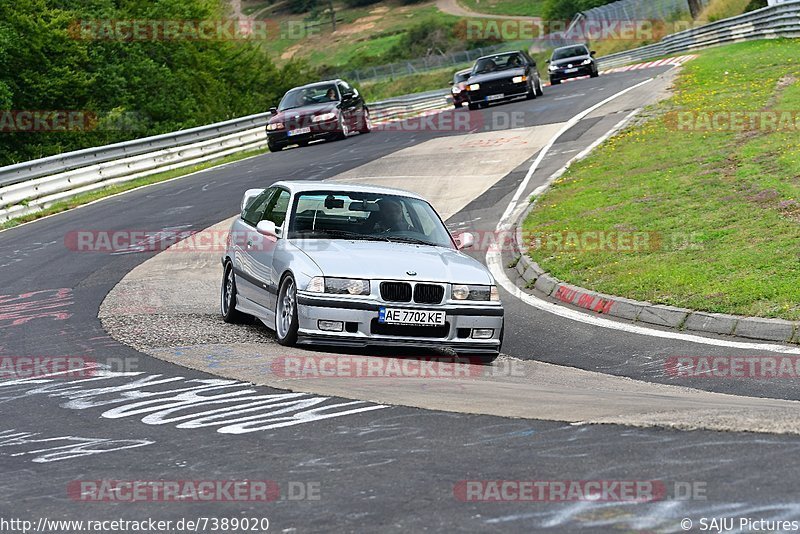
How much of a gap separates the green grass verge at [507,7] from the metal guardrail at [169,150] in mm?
73175

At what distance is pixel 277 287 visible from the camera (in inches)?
426

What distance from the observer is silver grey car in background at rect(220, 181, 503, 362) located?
33.2 feet

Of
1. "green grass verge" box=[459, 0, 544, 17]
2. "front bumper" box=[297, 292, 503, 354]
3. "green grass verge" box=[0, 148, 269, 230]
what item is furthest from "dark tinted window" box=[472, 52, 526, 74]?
"green grass verge" box=[459, 0, 544, 17]

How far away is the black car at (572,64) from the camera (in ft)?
164

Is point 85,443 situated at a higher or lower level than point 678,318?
higher

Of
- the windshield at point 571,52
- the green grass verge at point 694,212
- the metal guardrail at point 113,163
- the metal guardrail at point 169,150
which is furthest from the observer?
the windshield at point 571,52

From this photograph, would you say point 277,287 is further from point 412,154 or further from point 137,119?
point 137,119

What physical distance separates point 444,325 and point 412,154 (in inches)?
729

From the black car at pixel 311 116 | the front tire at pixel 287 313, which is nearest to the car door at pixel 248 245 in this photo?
the front tire at pixel 287 313

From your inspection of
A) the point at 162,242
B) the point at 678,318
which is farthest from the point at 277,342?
the point at 162,242

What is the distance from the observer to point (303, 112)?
33344 mm

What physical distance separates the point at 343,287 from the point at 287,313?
68 cm

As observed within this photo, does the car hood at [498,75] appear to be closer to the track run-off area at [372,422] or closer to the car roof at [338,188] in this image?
the track run-off area at [372,422]

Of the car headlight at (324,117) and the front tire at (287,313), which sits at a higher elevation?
the car headlight at (324,117)
